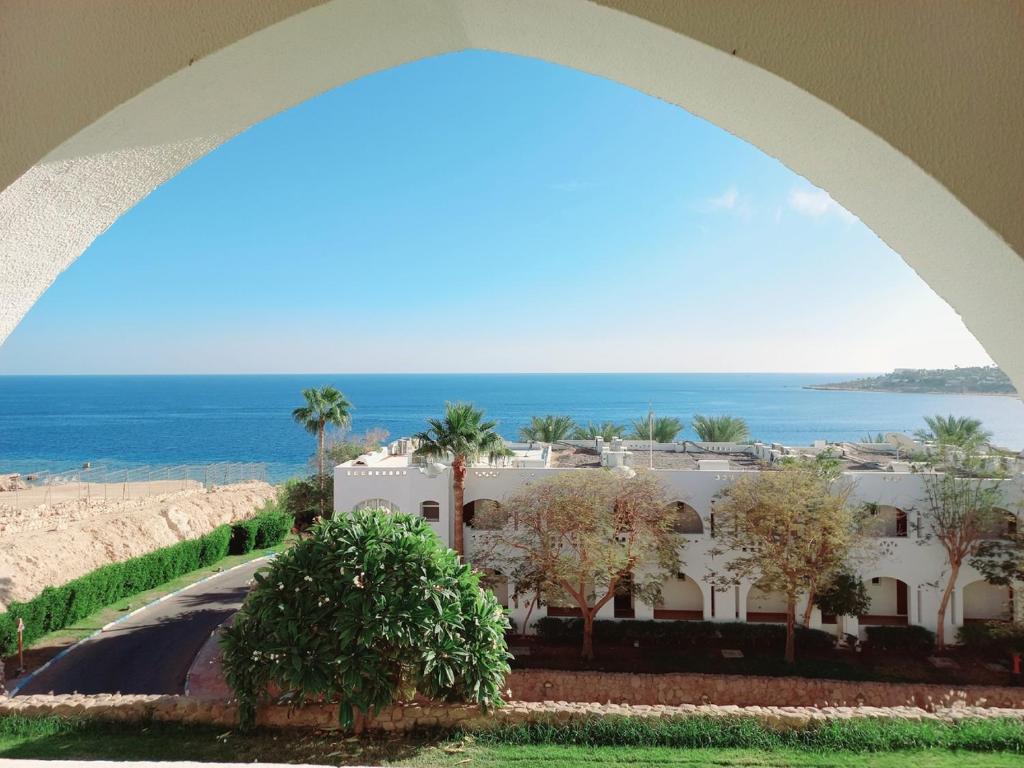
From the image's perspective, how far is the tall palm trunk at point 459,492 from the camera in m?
19.2

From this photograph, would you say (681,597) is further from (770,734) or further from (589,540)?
(770,734)

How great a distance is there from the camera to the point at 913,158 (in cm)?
120

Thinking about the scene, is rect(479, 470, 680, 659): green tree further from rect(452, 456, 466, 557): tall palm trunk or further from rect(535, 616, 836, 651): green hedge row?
rect(452, 456, 466, 557): tall palm trunk

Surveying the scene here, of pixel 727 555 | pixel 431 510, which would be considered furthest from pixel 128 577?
pixel 727 555

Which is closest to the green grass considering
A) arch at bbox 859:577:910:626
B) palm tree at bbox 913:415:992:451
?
arch at bbox 859:577:910:626

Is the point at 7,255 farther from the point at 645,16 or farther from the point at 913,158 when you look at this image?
the point at 913,158

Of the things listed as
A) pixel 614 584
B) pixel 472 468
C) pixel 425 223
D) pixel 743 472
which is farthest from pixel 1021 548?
pixel 425 223

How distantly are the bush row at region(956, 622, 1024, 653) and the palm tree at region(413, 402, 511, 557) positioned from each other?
50.5 feet

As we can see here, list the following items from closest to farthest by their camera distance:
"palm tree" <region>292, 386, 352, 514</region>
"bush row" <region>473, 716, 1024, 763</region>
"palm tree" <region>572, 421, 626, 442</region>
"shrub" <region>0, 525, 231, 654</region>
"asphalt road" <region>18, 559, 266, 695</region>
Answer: "bush row" <region>473, 716, 1024, 763</region>
"asphalt road" <region>18, 559, 266, 695</region>
"shrub" <region>0, 525, 231, 654</region>
"palm tree" <region>292, 386, 352, 514</region>
"palm tree" <region>572, 421, 626, 442</region>

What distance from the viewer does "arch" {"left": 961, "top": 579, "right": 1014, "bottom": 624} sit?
19234 mm

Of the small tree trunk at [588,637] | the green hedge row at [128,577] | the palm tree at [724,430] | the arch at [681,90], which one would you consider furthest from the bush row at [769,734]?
the palm tree at [724,430]

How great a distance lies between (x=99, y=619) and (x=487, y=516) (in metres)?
12.9

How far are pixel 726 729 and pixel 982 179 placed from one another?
1331 cm

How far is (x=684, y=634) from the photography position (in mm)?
18422
